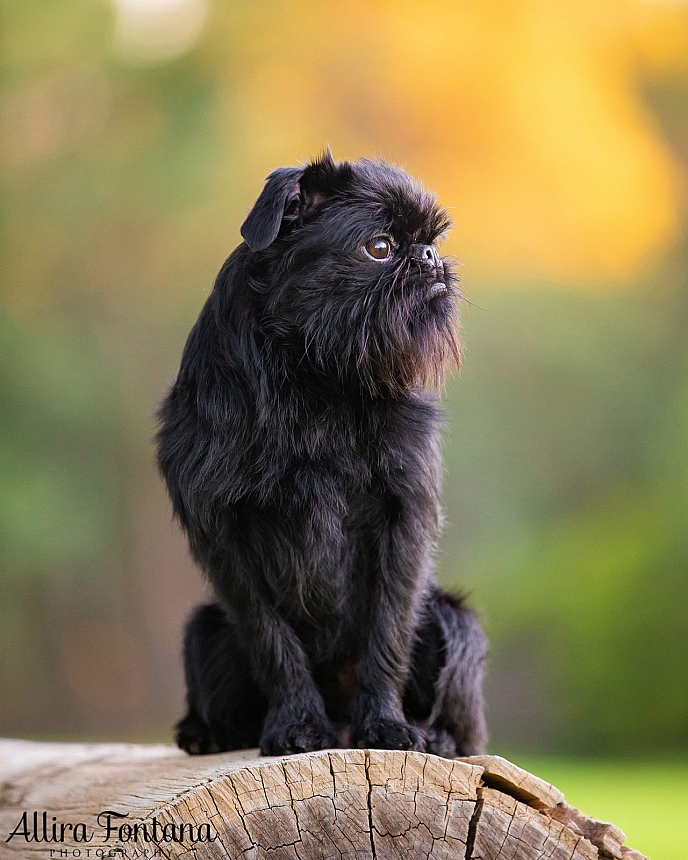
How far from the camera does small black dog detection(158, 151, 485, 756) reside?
2.63m

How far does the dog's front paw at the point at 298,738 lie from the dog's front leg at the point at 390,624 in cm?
8

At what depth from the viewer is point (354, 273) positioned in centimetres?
262

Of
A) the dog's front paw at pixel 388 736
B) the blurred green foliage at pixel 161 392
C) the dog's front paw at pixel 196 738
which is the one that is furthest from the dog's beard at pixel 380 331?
the blurred green foliage at pixel 161 392

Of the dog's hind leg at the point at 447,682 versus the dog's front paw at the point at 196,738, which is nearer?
the dog's hind leg at the point at 447,682

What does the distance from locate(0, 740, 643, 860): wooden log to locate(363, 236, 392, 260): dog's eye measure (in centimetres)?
133

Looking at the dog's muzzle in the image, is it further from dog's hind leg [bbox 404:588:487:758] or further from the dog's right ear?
dog's hind leg [bbox 404:588:487:758]

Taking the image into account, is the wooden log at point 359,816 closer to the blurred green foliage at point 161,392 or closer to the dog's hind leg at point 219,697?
the dog's hind leg at point 219,697

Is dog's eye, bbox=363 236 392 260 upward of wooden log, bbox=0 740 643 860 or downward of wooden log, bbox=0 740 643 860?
upward

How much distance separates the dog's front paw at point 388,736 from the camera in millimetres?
2578

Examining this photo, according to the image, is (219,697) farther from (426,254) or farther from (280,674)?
(426,254)

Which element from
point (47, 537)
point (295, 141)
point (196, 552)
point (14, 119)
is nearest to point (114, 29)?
point (14, 119)

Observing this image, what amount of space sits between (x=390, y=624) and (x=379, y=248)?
1.10 m

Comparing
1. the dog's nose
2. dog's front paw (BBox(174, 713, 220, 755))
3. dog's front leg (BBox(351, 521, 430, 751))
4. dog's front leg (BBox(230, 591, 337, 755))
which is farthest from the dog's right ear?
dog's front paw (BBox(174, 713, 220, 755))

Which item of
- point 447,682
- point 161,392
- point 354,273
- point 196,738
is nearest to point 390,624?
point 447,682
